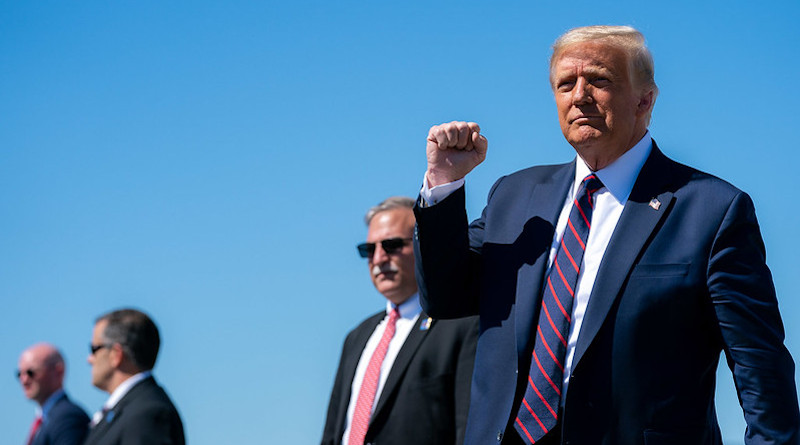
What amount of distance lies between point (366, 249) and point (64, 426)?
414 cm

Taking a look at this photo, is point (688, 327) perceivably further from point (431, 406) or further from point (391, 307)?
point (391, 307)

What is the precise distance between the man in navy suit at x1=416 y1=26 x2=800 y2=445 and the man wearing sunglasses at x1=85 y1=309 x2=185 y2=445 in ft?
12.3

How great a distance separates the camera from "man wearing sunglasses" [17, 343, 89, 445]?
9094 millimetres

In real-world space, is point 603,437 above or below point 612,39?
below

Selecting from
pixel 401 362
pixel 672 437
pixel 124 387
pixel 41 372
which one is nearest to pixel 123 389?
pixel 124 387

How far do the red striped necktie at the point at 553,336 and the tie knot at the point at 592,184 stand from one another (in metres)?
0.07

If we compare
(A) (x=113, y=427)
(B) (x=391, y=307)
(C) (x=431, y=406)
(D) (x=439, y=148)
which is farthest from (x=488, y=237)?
(A) (x=113, y=427)

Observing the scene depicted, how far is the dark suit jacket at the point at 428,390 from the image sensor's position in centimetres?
545

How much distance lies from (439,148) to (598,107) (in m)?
0.55

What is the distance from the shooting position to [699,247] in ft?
10.6

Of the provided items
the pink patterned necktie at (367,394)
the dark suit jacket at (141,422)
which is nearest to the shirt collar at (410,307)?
the pink patterned necktie at (367,394)

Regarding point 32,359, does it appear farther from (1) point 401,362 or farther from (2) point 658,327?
(2) point 658,327

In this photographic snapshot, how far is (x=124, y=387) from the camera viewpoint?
7199 millimetres

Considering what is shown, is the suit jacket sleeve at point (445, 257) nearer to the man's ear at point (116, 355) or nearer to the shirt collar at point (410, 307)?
the shirt collar at point (410, 307)
